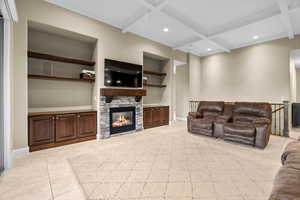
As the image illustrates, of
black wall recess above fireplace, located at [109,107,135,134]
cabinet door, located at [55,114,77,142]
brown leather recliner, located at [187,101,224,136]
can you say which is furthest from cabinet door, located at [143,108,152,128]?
cabinet door, located at [55,114,77,142]

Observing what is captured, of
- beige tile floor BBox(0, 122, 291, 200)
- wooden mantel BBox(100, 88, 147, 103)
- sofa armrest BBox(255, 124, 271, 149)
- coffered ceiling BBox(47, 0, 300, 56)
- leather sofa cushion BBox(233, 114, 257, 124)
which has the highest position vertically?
coffered ceiling BBox(47, 0, 300, 56)

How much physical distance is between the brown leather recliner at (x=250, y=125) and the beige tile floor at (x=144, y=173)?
8.4 inches

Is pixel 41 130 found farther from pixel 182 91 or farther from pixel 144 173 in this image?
pixel 182 91

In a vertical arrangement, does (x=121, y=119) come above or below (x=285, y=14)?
below

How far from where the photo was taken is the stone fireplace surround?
3.95 metres

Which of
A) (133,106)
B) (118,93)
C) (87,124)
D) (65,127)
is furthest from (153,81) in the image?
(65,127)

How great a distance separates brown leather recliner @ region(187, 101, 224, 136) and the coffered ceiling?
7.72 feet

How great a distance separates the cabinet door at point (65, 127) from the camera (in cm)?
323

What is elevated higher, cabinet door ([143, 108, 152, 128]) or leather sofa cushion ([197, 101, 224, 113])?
leather sofa cushion ([197, 101, 224, 113])

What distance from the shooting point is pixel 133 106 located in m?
4.70

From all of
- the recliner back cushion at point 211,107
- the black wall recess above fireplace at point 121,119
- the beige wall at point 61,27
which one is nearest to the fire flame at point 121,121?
the black wall recess above fireplace at point 121,119

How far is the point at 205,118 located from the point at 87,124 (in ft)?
11.3

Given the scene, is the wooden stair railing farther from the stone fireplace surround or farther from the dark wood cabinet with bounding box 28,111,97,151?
the dark wood cabinet with bounding box 28,111,97,151

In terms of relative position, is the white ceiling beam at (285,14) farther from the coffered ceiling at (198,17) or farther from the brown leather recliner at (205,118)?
the brown leather recliner at (205,118)
